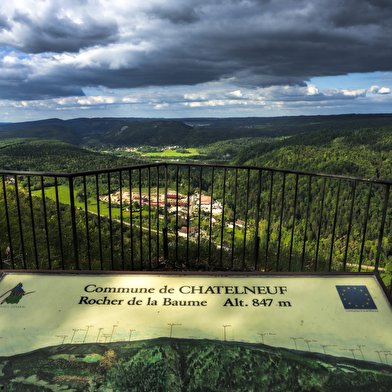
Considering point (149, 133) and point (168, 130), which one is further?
point (149, 133)

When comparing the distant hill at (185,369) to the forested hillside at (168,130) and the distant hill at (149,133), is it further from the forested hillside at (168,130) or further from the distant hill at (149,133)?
the distant hill at (149,133)

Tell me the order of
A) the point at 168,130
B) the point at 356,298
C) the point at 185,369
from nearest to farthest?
the point at 185,369 → the point at 356,298 → the point at 168,130

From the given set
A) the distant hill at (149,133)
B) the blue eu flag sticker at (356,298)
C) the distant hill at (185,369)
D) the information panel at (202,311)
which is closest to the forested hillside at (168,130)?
the distant hill at (149,133)

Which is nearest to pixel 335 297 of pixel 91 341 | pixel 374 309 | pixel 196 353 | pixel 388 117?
pixel 374 309

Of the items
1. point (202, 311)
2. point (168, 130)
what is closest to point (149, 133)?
point (168, 130)

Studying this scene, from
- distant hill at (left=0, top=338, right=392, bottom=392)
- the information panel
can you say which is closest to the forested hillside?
the information panel

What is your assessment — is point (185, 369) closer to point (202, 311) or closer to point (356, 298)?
point (202, 311)
